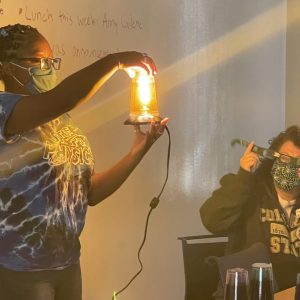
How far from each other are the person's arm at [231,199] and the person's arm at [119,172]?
944 mm

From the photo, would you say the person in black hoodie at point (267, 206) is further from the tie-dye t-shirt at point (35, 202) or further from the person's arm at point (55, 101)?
the person's arm at point (55, 101)

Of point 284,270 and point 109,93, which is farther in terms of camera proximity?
point 284,270

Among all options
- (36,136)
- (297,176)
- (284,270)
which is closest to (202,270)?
(284,270)

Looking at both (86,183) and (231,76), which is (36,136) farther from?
(231,76)

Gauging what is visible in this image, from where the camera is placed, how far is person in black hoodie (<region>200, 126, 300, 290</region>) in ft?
9.35

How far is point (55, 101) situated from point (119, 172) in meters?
0.50

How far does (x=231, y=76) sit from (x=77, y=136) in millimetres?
1282

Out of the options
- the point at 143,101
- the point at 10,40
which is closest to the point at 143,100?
the point at 143,101

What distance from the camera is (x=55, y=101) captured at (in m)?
1.59

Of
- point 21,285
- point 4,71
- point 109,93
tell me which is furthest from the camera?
point 109,93

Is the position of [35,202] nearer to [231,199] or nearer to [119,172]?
[119,172]

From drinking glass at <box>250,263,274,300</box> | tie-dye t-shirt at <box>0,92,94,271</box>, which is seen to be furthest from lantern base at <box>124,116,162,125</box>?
drinking glass at <box>250,263,274,300</box>

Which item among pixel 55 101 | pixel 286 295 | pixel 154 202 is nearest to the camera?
pixel 55 101

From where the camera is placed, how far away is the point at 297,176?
286 centimetres
